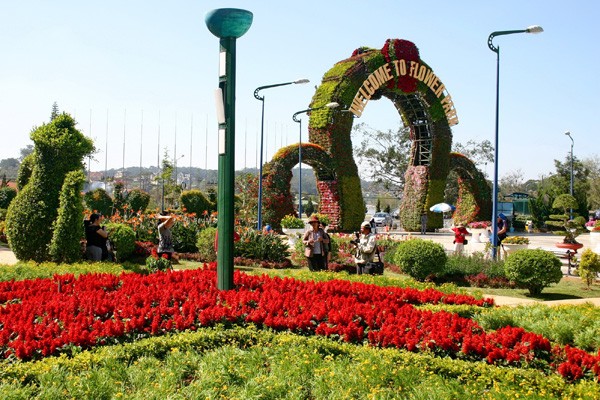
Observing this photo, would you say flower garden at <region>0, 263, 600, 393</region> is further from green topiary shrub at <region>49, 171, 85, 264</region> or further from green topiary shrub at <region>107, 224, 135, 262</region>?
green topiary shrub at <region>107, 224, 135, 262</region>

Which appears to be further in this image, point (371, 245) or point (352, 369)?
point (371, 245)

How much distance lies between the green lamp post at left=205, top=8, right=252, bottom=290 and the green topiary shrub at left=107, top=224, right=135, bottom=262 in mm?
7899

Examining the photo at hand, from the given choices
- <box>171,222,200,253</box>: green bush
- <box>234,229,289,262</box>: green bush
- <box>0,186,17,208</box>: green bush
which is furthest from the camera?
<box>0,186,17,208</box>: green bush

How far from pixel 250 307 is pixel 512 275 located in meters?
6.49

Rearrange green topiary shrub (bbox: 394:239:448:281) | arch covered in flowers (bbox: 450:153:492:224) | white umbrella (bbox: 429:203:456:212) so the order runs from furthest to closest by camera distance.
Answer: arch covered in flowers (bbox: 450:153:492:224) < white umbrella (bbox: 429:203:456:212) < green topiary shrub (bbox: 394:239:448:281)

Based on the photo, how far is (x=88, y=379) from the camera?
4512mm

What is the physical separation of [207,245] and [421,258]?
234 inches

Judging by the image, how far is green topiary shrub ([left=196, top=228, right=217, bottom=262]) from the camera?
15461 mm

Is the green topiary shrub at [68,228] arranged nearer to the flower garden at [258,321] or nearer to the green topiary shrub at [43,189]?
the green topiary shrub at [43,189]

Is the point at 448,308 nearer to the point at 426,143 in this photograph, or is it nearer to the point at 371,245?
the point at 371,245

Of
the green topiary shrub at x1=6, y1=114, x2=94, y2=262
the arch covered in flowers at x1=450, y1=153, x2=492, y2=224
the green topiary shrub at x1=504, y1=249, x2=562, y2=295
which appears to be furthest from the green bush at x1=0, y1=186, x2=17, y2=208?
the green topiary shrub at x1=504, y1=249, x2=562, y2=295

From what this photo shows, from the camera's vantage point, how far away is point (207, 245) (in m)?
15.5

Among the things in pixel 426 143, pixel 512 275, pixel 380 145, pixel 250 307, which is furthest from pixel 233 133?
pixel 380 145

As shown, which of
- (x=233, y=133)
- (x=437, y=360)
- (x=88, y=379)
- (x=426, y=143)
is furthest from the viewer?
(x=426, y=143)
